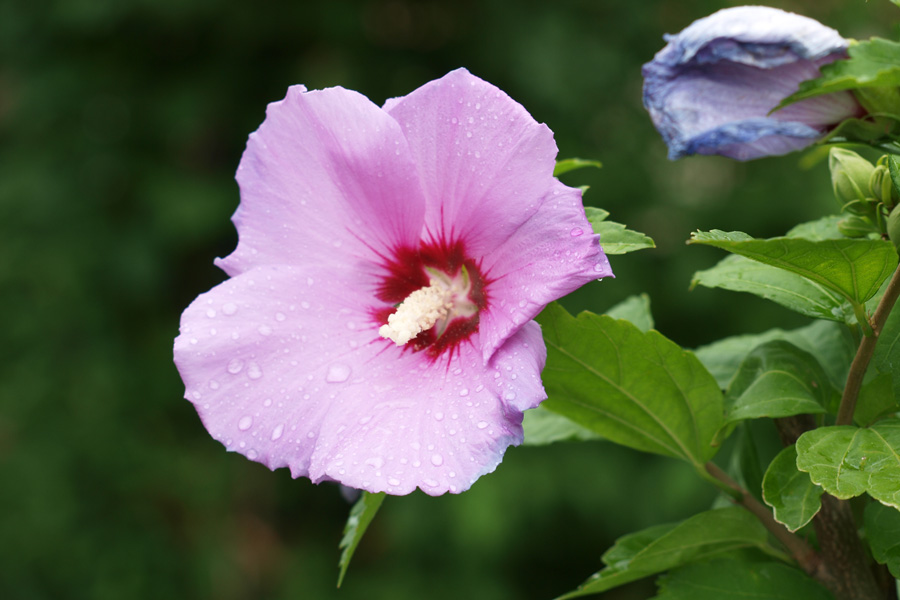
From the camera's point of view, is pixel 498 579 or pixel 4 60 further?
pixel 4 60

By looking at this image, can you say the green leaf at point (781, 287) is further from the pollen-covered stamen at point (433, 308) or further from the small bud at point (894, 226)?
the pollen-covered stamen at point (433, 308)

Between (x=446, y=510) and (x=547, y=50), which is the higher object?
(x=547, y=50)

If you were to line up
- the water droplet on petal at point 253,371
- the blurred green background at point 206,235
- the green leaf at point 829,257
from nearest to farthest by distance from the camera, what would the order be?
the green leaf at point 829,257, the water droplet on petal at point 253,371, the blurred green background at point 206,235

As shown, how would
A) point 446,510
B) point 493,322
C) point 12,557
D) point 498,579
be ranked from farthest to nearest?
point 12,557 → point 498,579 → point 446,510 → point 493,322

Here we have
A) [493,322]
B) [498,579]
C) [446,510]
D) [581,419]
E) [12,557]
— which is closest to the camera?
[493,322]

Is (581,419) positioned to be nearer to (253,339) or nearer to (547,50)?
(253,339)

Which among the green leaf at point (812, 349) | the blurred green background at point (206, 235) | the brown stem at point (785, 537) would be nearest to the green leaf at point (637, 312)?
the green leaf at point (812, 349)

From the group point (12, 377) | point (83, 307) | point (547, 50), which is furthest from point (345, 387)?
point (12, 377)
